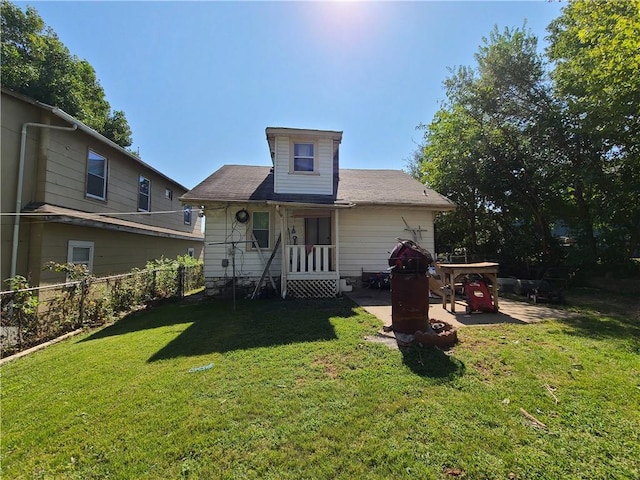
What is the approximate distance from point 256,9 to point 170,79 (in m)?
3.98

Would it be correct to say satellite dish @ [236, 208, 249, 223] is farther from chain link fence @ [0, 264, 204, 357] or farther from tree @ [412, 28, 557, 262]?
tree @ [412, 28, 557, 262]

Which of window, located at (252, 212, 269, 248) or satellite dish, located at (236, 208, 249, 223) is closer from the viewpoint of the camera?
satellite dish, located at (236, 208, 249, 223)

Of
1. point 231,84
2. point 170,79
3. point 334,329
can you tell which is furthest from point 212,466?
point 170,79

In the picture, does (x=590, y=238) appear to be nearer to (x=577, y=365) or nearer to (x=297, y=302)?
(x=577, y=365)

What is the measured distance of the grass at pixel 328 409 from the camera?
218 cm

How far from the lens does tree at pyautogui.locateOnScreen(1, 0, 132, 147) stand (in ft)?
44.2

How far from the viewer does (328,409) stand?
112 inches

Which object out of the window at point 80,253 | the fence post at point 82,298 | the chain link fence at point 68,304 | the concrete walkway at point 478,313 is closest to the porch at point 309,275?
the concrete walkway at point 478,313

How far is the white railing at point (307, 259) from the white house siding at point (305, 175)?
2.21m

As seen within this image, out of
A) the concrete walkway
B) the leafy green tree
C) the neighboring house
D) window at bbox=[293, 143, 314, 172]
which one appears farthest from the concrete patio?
the neighboring house

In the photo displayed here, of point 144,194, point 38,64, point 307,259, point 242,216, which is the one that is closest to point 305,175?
point 242,216

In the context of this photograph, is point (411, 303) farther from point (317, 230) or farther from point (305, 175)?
point (305, 175)

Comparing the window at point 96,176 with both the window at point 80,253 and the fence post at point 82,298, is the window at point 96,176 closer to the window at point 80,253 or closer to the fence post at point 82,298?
the window at point 80,253

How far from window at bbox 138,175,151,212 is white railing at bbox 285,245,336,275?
25.1ft
